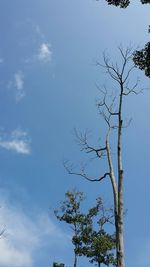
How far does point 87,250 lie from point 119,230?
24434 mm

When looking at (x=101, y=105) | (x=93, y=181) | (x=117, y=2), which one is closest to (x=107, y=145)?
(x=93, y=181)

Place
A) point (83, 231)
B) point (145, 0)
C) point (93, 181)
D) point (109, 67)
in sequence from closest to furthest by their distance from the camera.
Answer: point (145, 0) → point (93, 181) → point (109, 67) → point (83, 231)

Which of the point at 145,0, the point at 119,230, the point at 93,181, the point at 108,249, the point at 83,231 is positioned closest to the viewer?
the point at 119,230

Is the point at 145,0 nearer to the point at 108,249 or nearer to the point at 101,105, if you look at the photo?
the point at 101,105

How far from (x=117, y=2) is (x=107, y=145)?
4.99 m

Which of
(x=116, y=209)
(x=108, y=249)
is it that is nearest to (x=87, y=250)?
(x=108, y=249)

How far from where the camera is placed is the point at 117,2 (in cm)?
1639

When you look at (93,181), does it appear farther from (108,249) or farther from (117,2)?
(108,249)

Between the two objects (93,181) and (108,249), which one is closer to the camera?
(93,181)

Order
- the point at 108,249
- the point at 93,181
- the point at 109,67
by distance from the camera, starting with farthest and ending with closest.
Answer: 1. the point at 108,249
2. the point at 109,67
3. the point at 93,181

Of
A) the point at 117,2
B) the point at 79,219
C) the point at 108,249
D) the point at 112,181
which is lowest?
the point at 112,181

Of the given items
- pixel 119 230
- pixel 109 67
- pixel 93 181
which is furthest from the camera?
pixel 109 67

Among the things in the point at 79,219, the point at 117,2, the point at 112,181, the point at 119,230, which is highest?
the point at 79,219

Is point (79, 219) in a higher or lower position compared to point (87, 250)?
higher
